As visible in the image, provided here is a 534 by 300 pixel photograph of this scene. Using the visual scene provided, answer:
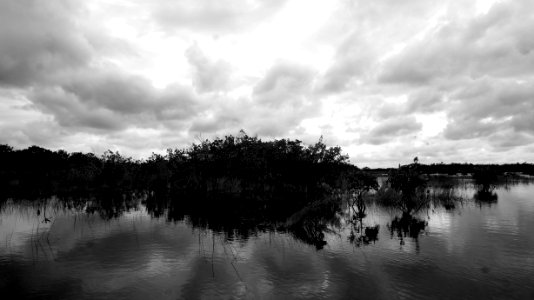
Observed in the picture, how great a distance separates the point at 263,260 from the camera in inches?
Answer: 539

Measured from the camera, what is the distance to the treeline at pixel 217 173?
37656mm

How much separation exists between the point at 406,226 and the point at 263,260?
Answer: 36.9 feet

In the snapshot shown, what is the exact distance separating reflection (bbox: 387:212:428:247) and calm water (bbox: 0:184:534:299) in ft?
0.20

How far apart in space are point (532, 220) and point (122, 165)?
4979cm

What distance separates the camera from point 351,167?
37.6 m

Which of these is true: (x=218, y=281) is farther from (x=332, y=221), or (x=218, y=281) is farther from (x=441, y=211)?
(x=441, y=211)

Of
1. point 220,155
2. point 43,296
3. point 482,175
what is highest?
point 220,155

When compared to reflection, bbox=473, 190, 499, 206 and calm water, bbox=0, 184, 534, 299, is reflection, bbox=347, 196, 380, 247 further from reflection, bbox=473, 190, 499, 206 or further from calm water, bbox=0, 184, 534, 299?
reflection, bbox=473, 190, 499, 206

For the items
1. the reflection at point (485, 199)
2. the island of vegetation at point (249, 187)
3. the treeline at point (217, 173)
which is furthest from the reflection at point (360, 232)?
the reflection at point (485, 199)

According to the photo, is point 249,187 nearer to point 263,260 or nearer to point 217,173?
point 217,173

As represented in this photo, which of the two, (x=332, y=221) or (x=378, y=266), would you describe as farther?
(x=332, y=221)

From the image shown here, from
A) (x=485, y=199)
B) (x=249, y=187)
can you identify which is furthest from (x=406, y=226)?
(x=249, y=187)

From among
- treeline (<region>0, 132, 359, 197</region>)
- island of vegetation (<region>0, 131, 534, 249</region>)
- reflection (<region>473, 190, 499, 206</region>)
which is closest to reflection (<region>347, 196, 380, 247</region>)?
island of vegetation (<region>0, 131, 534, 249</region>)

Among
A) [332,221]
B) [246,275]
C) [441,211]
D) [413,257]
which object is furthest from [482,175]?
[246,275]
